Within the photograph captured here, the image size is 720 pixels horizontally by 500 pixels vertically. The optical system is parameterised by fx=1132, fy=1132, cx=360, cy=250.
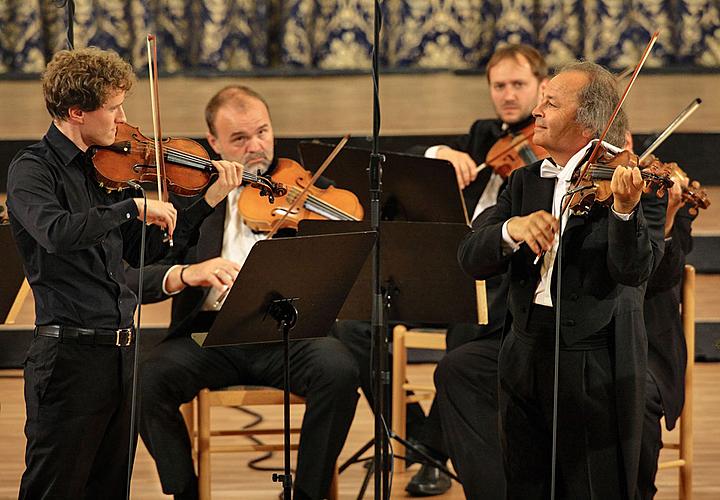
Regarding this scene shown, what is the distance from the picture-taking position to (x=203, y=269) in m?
2.98

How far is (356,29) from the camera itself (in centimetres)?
547

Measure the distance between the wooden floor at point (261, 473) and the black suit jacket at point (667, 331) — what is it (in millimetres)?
419

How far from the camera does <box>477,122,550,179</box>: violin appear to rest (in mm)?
3506

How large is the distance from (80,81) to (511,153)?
5.16 ft

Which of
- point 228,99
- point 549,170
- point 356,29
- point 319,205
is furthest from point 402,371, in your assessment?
point 356,29

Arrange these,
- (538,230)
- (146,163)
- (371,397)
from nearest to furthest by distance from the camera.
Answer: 1. (538,230)
2. (146,163)
3. (371,397)

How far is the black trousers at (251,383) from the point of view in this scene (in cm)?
292

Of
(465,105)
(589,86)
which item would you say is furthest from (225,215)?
(465,105)

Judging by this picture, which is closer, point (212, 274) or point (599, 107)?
point (599, 107)

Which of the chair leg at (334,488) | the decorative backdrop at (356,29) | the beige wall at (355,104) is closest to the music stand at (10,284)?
the chair leg at (334,488)

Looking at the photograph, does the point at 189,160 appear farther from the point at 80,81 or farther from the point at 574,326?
the point at 574,326

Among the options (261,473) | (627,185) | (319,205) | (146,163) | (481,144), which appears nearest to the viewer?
(627,185)

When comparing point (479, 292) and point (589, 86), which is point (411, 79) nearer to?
point (479, 292)

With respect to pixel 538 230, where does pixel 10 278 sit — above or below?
below
